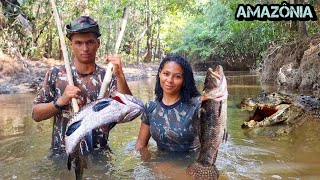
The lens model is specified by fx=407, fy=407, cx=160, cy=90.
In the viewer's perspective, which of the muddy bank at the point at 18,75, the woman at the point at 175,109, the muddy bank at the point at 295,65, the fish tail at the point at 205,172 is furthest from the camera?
the muddy bank at the point at 18,75

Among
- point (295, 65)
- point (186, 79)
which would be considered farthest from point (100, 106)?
point (295, 65)

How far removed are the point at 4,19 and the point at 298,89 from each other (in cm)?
1310

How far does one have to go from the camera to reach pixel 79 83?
4047 millimetres

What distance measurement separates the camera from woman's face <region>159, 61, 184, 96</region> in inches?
155

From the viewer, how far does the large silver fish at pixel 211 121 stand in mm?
3139

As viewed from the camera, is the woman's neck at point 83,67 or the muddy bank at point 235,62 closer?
the woman's neck at point 83,67

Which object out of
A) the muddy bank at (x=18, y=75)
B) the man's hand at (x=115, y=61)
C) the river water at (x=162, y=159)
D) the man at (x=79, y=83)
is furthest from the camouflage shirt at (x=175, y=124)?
the muddy bank at (x=18, y=75)

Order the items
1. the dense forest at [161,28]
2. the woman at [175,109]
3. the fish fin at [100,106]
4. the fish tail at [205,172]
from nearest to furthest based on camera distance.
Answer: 1. the fish fin at [100,106]
2. the fish tail at [205,172]
3. the woman at [175,109]
4. the dense forest at [161,28]

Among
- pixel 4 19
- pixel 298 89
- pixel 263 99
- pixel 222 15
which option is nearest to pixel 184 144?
pixel 263 99

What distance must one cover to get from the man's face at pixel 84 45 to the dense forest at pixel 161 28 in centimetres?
1034

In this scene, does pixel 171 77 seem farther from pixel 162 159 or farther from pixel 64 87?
pixel 64 87

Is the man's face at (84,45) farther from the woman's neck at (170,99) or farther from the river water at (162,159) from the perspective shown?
the river water at (162,159)

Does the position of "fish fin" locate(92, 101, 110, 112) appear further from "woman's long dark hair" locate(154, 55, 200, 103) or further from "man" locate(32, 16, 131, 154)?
"woman's long dark hair" locate(154, 55, 200, 103)

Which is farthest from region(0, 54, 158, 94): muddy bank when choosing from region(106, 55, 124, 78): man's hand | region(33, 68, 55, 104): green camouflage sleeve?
region(106, 55, 124, 78): man's hand
